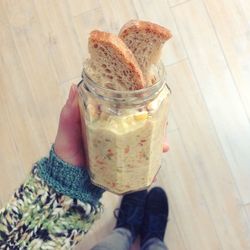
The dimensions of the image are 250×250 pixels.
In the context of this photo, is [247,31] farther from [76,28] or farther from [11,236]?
[11,236]

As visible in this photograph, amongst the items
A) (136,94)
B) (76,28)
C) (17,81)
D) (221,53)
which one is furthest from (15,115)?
(136,94)

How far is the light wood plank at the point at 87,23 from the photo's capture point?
3.80 ft

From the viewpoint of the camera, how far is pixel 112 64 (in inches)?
17.7

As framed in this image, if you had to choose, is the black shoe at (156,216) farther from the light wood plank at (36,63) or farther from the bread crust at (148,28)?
the bread crust at (148,28)

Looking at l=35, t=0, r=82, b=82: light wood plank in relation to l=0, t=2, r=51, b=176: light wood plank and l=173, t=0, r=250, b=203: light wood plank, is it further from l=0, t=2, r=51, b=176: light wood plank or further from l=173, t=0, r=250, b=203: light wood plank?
l=173, t=0, r=250, b=203: light wood plank

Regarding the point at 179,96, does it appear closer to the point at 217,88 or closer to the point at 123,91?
the point at 217,88

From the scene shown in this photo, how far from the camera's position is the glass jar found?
488 millimetres

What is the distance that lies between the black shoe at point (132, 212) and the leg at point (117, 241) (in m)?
0.02

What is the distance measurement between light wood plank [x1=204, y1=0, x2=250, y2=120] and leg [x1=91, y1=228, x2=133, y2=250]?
0.47 metres

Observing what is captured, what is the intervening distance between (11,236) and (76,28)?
67 centimetres

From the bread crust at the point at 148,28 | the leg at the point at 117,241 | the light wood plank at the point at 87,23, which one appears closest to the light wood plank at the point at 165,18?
the light wood plank at the point at 87,23

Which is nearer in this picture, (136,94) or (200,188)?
(136,94)

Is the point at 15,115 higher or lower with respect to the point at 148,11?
lower

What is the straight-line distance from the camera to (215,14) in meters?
1.15
